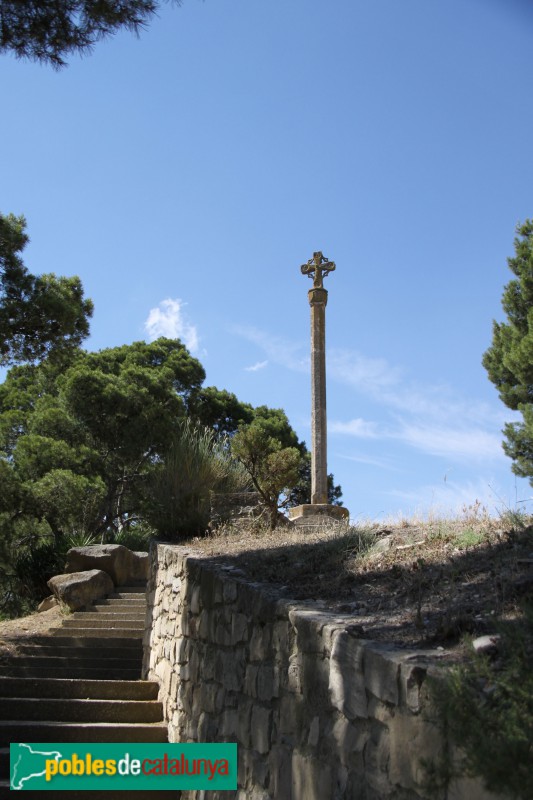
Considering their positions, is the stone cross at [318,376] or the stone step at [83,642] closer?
the stone step at [83,642]

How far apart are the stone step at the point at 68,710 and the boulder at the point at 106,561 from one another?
173 inches

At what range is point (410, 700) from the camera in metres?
2.52

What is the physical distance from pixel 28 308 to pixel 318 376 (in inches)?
189

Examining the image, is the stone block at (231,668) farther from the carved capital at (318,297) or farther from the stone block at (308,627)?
the carved capital at (318,297)

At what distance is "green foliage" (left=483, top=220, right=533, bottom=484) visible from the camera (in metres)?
14.6

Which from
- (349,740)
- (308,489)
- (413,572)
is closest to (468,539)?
(413,572)

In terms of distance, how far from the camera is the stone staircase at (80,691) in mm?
5613

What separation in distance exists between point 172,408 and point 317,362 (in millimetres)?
6888

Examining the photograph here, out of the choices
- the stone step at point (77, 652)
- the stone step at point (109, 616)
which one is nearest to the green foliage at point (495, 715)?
A: the stone step at point (77, 652)

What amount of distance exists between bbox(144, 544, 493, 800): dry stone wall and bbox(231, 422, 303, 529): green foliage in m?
4.46

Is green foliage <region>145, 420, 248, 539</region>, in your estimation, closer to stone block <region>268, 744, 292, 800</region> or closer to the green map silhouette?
the green map silhouette

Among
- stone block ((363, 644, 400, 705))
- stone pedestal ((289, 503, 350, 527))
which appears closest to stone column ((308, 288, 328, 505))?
stone pedestal ((289, 503, 350, 527))

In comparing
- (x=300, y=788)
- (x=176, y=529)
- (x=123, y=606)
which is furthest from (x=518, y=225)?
(x=300, y=788)

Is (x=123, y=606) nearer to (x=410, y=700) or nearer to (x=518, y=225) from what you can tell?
(x=410, y=700)
